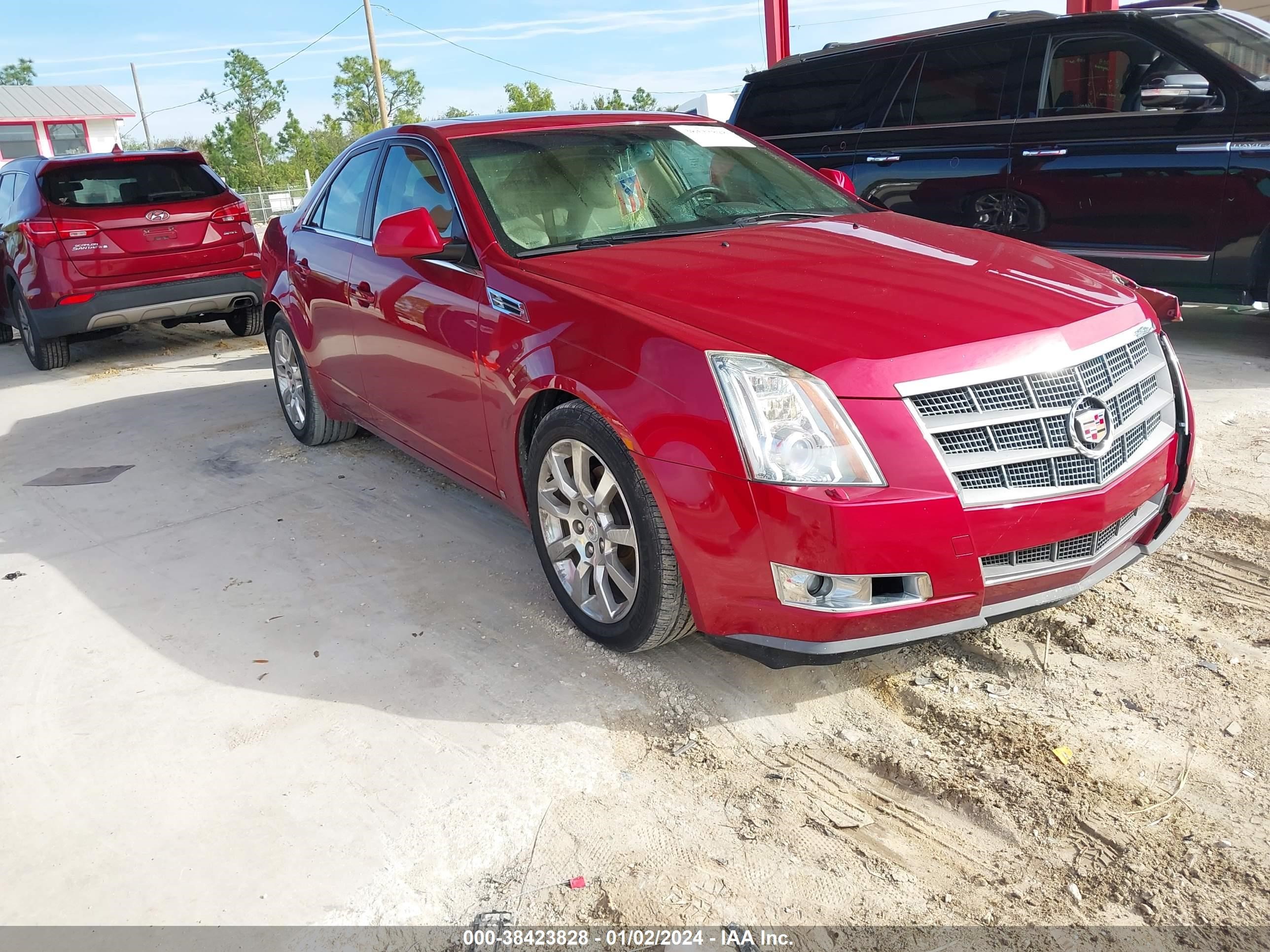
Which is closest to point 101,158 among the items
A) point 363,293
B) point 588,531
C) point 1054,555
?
point 363,293

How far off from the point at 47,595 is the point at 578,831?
2742mm

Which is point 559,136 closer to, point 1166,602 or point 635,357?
point 635,357

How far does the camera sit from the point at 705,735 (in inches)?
113

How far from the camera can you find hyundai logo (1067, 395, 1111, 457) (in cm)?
265

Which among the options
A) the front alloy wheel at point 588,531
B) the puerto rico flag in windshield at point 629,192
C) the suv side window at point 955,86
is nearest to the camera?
the front alloy wheel at point 588,531

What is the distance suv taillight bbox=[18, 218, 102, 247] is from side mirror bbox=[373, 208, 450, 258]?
5836mm

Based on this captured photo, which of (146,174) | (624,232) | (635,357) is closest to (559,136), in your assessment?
(624,232)

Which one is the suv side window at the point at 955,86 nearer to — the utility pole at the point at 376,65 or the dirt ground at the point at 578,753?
the dirt ground at the point at 578,753

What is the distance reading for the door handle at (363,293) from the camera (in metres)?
4.38

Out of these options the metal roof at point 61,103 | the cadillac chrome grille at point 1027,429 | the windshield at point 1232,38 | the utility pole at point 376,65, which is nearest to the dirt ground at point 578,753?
the cadillac chrome grille at point 1027,429

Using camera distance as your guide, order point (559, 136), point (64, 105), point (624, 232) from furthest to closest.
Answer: point (64, 105), point (559, 136), point (624, 232)

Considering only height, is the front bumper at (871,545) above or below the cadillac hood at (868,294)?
below

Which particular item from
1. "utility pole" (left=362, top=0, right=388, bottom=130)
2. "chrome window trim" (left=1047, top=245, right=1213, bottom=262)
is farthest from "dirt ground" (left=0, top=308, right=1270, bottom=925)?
"utility pole" (left=362, top=0, right=388, bottom=130)

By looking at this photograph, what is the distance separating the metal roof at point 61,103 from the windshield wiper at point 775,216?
198ft
